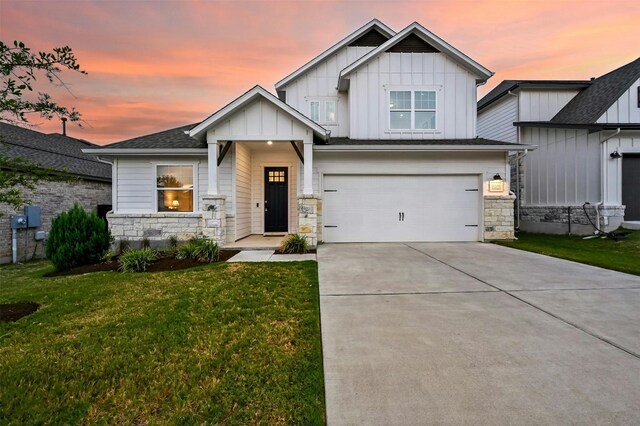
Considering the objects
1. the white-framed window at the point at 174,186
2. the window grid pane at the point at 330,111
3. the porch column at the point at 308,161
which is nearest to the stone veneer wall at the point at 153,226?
the white-framed window at the point at 174,186

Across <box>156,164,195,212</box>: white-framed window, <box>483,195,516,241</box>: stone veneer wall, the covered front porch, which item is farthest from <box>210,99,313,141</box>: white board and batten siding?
<box>483,195,516,241</box>: stone veneer wall

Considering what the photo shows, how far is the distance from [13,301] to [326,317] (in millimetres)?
4595

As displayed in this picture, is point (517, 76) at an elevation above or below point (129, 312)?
above

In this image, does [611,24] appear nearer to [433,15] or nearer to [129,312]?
[433,15]

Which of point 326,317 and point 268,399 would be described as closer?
point 268,399

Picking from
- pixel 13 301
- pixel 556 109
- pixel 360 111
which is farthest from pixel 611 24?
pixel 13 301

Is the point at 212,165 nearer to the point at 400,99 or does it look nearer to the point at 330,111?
the point at 330,111

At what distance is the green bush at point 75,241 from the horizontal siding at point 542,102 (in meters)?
16.8

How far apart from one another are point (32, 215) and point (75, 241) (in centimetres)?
564

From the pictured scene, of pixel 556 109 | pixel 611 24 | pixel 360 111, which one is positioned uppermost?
pixel 611 24

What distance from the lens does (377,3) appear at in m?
12.1

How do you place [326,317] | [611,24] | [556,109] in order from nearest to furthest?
[326,317] < [611,24] < [556,109]

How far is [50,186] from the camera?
38.1 ft

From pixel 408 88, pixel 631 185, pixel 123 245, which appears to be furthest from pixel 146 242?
pixel 631 185
